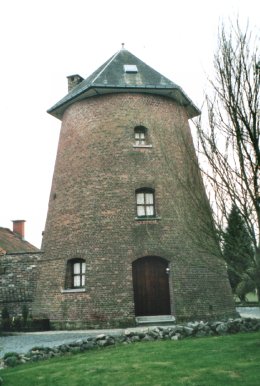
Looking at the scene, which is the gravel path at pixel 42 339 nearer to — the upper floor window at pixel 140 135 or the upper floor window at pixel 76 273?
the upper floor window at pixel 76 273

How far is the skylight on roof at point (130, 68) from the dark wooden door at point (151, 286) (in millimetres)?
8152

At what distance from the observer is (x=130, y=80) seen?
17.5 metres

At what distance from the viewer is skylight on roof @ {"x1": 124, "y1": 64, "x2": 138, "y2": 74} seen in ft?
59.2

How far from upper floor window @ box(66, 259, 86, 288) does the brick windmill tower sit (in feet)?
0.13

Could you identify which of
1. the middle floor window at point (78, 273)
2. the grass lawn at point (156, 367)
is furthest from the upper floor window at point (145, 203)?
the grass lawn at point (156, 367)

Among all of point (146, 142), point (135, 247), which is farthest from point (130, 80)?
point (135, 247)

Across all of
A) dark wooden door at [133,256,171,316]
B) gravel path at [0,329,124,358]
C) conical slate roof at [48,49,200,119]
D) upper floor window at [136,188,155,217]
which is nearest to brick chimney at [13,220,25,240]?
conical slate roof at [48,49,200,119]

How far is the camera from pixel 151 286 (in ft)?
50.2

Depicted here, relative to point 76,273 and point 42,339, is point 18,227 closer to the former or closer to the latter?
point 76,273

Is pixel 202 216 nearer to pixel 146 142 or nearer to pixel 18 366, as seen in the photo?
pixel 18 366

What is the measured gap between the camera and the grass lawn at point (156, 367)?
646 centimetres

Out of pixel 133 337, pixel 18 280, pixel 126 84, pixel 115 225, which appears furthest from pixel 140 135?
pixel 133 337

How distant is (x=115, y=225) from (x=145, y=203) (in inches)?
61.5

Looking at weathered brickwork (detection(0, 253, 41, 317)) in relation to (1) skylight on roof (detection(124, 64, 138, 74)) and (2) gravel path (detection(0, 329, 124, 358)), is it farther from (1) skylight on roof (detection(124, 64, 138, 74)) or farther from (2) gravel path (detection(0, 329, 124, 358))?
(1) skylight on roof (detection(124, 64, 138, 74))
